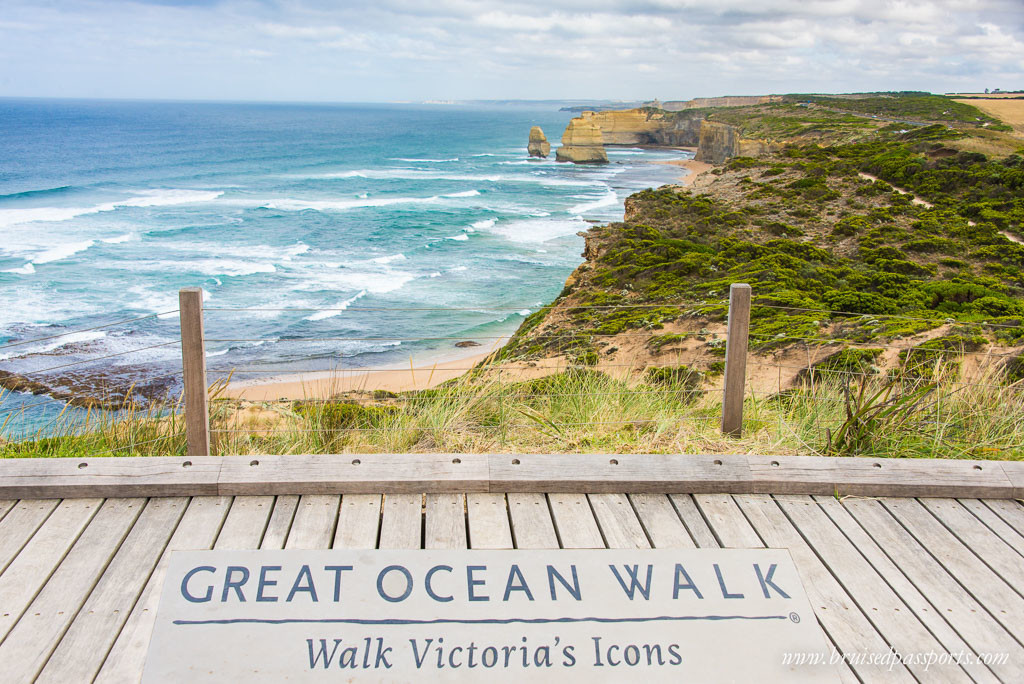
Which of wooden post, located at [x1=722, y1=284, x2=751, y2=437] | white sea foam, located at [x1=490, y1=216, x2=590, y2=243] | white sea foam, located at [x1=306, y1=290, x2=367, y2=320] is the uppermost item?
wooden post, located at [x1=722, y1=284, x2=751, y2=437]

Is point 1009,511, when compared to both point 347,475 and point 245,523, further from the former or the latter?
point 245,523

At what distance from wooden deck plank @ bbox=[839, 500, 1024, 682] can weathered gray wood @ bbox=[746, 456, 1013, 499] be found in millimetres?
101

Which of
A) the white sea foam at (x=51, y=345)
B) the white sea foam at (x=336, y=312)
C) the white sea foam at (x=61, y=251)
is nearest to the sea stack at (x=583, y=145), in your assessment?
the white sea foam at (x=61, y=251)

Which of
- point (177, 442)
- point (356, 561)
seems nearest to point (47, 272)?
point (177, 442)

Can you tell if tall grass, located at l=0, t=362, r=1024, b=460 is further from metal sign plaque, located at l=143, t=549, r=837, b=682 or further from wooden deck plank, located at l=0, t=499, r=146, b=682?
metal sign plaque, located at l=143, t=549, r=837, b=682

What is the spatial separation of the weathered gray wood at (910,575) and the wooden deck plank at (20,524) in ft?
10.1

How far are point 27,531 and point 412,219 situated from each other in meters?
35.9

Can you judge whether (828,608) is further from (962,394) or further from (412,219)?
(412,219)

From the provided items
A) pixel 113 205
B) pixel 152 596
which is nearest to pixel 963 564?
pixel 152 596

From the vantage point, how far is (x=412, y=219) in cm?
3791

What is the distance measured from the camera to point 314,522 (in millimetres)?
2914

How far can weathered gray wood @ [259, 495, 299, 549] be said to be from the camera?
2773 millimetres

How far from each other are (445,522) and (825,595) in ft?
4.55

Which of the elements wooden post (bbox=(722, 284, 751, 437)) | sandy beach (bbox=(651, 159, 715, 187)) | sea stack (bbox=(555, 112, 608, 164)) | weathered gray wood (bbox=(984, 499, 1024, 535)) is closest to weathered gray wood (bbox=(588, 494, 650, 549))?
wooden post (bbox=(722, 284, 751, 437))
